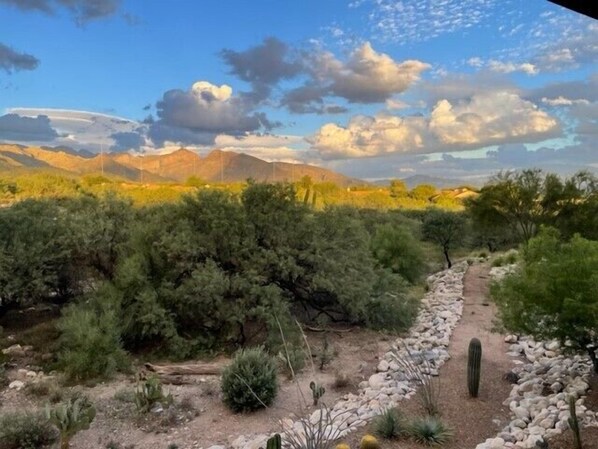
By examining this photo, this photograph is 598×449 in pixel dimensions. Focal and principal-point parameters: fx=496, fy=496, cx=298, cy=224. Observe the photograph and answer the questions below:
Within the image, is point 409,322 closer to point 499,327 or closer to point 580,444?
point 499,327

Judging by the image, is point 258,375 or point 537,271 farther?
point 258,375

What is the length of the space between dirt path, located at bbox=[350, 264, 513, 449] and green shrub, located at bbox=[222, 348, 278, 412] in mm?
2046

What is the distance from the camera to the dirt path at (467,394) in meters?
6.32

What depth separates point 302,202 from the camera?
13477 millimetres

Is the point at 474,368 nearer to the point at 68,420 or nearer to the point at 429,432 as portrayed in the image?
the point at 429,432

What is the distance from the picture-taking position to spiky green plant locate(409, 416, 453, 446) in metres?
5.88

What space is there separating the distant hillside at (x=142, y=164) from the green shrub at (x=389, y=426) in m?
41.8

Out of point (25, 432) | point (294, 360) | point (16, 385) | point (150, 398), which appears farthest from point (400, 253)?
point (25, 432)

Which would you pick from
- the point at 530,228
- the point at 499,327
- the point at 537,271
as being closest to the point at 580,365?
the point at 499,327

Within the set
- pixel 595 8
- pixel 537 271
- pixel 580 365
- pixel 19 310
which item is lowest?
pixel 19 310

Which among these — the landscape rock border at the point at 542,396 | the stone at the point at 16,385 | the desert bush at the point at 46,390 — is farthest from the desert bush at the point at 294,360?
the stone at the point at 16,385

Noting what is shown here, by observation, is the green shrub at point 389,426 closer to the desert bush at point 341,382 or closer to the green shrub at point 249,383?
the green shrub at point 249,383

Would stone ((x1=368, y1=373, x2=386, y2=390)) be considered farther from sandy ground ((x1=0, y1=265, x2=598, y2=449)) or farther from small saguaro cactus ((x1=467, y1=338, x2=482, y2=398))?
small saguaro cactus ((x1=467, y1=338, x2=482, y2=398))

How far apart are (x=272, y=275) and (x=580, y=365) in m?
6.91
